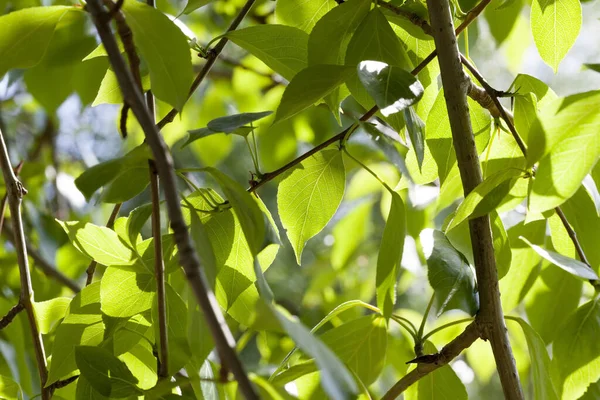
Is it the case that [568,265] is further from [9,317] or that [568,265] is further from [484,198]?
[9,317]

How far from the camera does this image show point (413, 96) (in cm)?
28

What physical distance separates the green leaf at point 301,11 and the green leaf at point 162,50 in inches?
5.0

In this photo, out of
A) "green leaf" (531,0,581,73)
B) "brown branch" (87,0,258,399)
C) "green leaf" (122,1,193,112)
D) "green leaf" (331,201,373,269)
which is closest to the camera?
"brown branch" (87,0,258,399)

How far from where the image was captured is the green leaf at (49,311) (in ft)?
1.36

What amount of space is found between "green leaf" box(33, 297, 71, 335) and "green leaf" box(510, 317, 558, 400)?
0.82 feet

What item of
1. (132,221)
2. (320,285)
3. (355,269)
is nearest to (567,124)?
(132,221)

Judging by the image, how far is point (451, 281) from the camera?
0.31m

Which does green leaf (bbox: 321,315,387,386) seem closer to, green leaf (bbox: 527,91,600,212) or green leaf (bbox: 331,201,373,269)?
green leaf (bbox: 527,91,600,212)

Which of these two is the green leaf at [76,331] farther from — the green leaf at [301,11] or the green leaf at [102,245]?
the green leaf at [301,11]

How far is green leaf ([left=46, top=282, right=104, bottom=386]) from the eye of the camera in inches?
13.4

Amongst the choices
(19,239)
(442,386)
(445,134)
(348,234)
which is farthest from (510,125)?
(348,234)

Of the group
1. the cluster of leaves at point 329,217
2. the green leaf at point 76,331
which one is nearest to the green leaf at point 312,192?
the cluster of leaves at point 329,217

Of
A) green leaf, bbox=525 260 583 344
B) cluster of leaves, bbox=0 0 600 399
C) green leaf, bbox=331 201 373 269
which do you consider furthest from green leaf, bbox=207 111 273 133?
green leaf, bbox=331 201 373 269

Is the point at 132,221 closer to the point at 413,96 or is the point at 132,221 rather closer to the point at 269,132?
the point at 413,96
